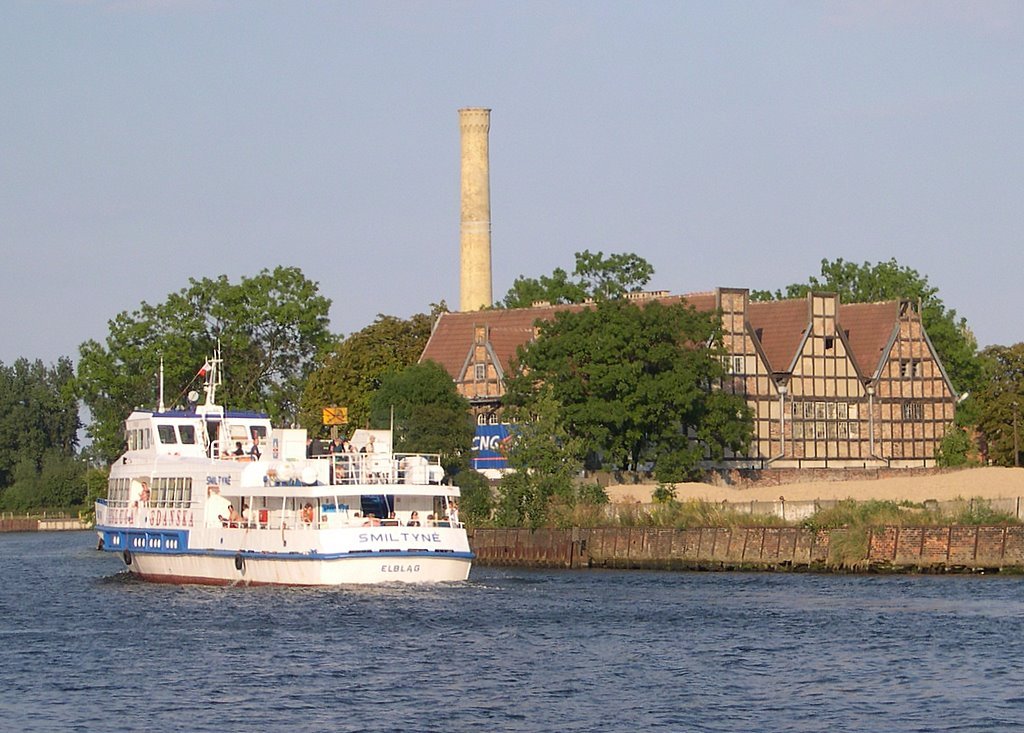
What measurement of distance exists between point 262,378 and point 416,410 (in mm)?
40118

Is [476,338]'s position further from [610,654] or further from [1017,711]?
[1017,711]

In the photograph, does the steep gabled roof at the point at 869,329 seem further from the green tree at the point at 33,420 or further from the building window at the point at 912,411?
the green tree at the point at 33,420

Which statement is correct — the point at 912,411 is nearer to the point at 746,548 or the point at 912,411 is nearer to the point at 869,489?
the point at 869,489

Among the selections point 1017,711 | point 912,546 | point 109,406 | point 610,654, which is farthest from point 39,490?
point 1017,711

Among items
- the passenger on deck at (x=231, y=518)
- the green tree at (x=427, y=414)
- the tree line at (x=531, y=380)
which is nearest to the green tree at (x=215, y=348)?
the tree line at (x=531, y=380)

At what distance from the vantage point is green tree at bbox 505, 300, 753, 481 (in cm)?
9775

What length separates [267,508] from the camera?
70812 mm

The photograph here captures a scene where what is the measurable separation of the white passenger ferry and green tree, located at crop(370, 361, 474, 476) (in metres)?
19.9

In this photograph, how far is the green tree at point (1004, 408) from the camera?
114 m

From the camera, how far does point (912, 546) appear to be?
→ 72.9 m

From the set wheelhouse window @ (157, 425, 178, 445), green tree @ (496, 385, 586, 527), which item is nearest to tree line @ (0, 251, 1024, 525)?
green tree @ (496, 385, 586, 527)

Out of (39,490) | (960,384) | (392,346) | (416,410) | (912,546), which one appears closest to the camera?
(912,546)

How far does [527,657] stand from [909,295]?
9249 cm

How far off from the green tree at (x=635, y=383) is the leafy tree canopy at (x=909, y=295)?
3293cm
